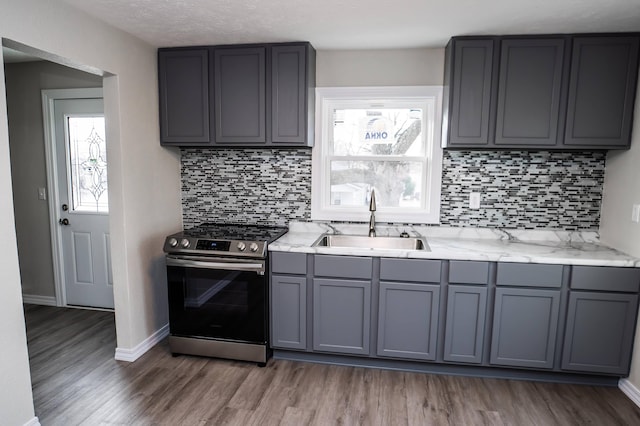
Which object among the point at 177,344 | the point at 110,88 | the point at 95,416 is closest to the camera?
the point at 95,416

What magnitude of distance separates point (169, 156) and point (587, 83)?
309 cm

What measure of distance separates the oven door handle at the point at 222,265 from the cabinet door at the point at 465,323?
1279 millimetres

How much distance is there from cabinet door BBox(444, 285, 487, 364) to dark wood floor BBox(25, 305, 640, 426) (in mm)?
192

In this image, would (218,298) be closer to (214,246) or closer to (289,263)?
(214,246)

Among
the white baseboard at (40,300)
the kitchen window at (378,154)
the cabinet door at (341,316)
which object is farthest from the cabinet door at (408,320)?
the white baseboard at (40,300)

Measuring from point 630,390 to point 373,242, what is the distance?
1.85 meters

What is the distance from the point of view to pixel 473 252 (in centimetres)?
243

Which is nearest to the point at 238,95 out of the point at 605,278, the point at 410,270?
the point at 410,270

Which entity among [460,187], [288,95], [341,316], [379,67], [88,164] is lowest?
[341,316]

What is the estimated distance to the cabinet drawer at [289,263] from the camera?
8.47 ft

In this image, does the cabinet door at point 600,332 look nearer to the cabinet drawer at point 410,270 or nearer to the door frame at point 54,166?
the cabinet drawer at point 410,270

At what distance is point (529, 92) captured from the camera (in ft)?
8.28

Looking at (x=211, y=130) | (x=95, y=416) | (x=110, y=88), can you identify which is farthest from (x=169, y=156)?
(x=95, y=416)

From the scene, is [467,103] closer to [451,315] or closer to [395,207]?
[395,207]
